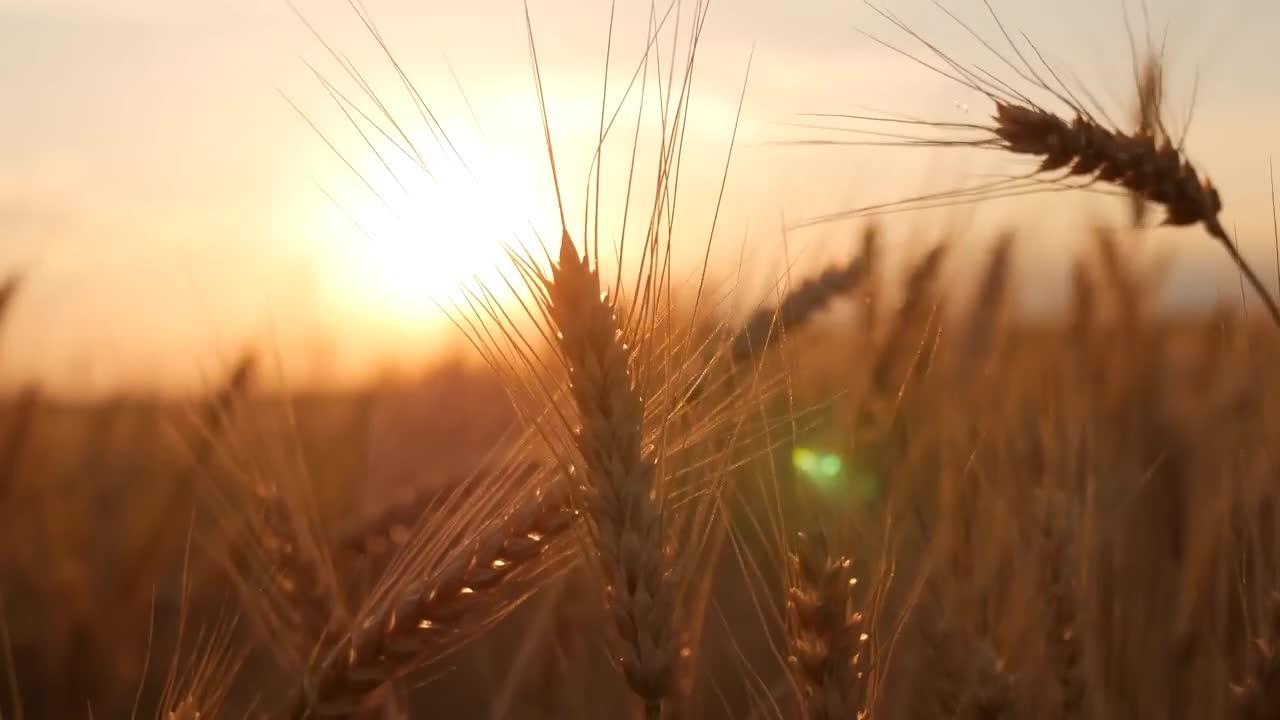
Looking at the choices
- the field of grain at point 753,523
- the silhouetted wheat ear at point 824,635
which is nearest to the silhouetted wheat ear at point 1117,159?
the field of grain at point 753,523

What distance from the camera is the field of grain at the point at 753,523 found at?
1195mm

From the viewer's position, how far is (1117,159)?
4.92 feet

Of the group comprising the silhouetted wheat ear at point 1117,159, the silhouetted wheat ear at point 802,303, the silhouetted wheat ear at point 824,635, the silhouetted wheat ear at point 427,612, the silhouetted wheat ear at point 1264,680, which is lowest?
the silhouetted wheat ear at point 1264,680

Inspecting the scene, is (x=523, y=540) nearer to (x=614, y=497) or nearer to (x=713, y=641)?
(x=614, y=497)

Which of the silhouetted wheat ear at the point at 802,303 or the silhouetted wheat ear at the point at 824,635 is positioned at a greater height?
the silhouetted wheat ear at the point at 802,303

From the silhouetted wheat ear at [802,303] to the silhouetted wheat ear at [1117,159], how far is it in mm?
424

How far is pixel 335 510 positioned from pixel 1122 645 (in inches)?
66.3

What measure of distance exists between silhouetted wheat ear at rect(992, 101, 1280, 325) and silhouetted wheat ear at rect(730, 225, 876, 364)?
42 cm

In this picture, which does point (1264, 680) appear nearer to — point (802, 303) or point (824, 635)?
point (824, 635)

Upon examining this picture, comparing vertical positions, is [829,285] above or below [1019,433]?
above

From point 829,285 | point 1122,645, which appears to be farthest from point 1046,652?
point 829,285

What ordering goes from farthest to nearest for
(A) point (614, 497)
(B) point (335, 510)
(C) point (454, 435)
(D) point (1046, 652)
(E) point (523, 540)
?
(C) point (454, 435) < (B) point (335, 510) < (D) point (1046, 652) < (E) point (523, 540) < (A) point (614, 497)

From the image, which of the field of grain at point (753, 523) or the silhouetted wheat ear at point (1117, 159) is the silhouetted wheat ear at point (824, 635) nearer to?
the field of grain at point (753, 523)

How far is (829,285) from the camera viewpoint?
2025mm
